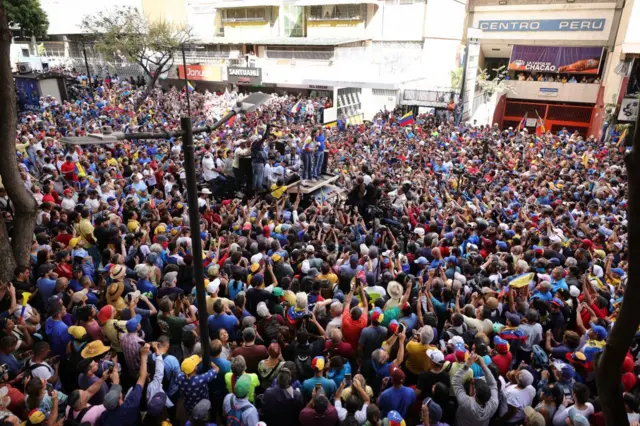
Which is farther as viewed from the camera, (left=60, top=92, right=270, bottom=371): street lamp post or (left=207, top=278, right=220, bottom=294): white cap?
(left=207, top=278, right=220, bottom=294): white cap

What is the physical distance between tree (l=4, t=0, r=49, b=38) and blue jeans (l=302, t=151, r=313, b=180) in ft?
132

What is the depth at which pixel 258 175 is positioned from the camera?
10.8 metres

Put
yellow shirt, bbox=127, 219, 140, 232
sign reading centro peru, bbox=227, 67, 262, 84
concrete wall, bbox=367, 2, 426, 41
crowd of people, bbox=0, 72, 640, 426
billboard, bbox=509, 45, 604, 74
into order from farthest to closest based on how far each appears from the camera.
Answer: concrete wall, bbox=367, 2, 426, 41
sign reading centro peru, bbox=227, 67, 262, 84
billboard, bbox=509, 45, 604, 74
yellow shirt, bbox=127, 219, 140, 232
crowd of people, bbox=0, 72, 640, 426

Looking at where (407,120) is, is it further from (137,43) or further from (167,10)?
(167,10)

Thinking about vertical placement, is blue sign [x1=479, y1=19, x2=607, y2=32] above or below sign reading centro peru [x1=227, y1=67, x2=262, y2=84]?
above

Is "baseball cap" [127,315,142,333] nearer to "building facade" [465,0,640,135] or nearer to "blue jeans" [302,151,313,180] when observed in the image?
"blue jeans" [302,151,313,180]

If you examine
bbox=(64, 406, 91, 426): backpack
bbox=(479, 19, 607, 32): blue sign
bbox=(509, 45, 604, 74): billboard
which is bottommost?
bbox=(64, 406, 91, 426): backpack

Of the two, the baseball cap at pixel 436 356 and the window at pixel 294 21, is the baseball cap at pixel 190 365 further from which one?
the window at pixel 294 21

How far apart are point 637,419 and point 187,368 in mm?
3884

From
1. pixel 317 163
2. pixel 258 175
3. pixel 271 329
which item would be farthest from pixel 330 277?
pixel 317 163

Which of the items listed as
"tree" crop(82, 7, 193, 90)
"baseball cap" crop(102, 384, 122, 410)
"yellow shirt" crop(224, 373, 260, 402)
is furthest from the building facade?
"baseball cap" crop(102, 384, 122, 410)

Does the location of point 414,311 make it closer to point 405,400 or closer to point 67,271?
point 405,400

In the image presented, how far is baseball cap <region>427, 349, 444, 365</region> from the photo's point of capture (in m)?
4.00

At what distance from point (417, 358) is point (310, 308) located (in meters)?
1.47
